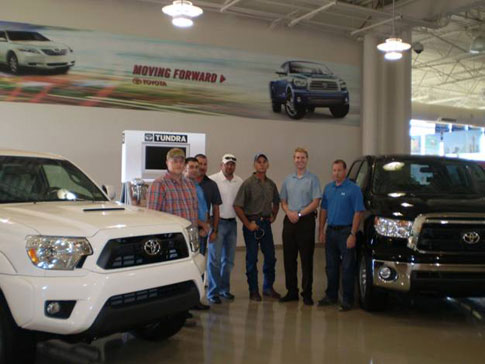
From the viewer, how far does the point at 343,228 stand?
508 cm

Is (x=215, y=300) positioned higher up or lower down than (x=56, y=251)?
lower down

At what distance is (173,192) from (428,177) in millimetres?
2956

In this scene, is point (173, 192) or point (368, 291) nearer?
point (173, 192)

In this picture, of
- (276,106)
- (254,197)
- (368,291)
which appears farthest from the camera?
(276,106)

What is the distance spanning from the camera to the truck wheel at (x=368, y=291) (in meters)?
4.72

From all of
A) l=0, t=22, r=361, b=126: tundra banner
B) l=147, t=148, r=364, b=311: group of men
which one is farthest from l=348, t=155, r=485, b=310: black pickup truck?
l=0, t=22, r=361, b=126: tundra banner

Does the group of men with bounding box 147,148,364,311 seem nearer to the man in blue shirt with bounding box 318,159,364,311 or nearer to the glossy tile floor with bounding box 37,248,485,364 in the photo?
the man in blue shirt with bounding box 318,159,364,311

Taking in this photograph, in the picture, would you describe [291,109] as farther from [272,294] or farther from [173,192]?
[173,192]

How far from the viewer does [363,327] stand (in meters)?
4.50

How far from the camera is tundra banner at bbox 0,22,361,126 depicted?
8.02m

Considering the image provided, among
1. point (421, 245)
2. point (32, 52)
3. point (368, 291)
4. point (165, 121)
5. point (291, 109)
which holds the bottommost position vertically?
point (368, 291)

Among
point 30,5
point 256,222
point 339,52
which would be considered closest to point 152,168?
point 256,222

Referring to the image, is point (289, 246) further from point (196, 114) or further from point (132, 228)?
point (196, 114)

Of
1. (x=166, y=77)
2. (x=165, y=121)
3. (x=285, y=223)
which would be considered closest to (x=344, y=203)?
(x=285, y=223)
